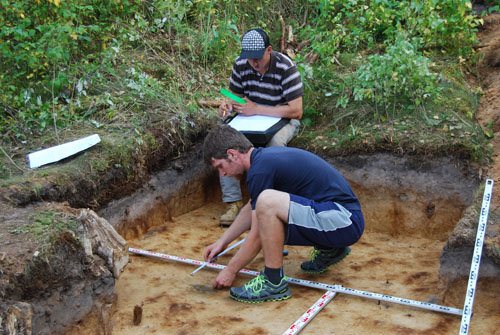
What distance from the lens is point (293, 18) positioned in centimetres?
683

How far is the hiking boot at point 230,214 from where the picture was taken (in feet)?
15.4

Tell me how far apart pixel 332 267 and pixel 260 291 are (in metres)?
0.80

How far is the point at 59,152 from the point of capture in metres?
4.13

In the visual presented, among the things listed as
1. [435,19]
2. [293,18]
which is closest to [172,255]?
[435,19]

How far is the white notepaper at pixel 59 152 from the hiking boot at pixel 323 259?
→ 2009 mm

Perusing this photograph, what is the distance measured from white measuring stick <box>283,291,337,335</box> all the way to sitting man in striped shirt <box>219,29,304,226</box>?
5.14 feet

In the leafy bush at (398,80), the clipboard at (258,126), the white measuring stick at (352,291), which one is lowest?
the white measuring stick at (352,291)

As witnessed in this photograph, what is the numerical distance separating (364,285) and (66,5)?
3.99 meters

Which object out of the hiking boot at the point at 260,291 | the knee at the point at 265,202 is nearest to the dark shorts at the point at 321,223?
the knee at the point at 265,202

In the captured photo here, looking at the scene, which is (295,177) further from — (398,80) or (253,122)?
(398,80)

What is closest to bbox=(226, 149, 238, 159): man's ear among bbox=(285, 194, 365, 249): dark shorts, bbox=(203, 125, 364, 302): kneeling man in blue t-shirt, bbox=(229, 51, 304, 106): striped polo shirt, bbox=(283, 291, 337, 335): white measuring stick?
bbox=(203, 125, 364, 302): kneeling man in blue t-shirt

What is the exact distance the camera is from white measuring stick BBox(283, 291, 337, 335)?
2.90 meters

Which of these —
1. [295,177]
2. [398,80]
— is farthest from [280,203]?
[398,80]

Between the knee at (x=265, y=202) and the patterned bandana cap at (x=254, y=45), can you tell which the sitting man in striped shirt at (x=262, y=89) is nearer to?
the patterned bandana cap at (x=254, y=45)
